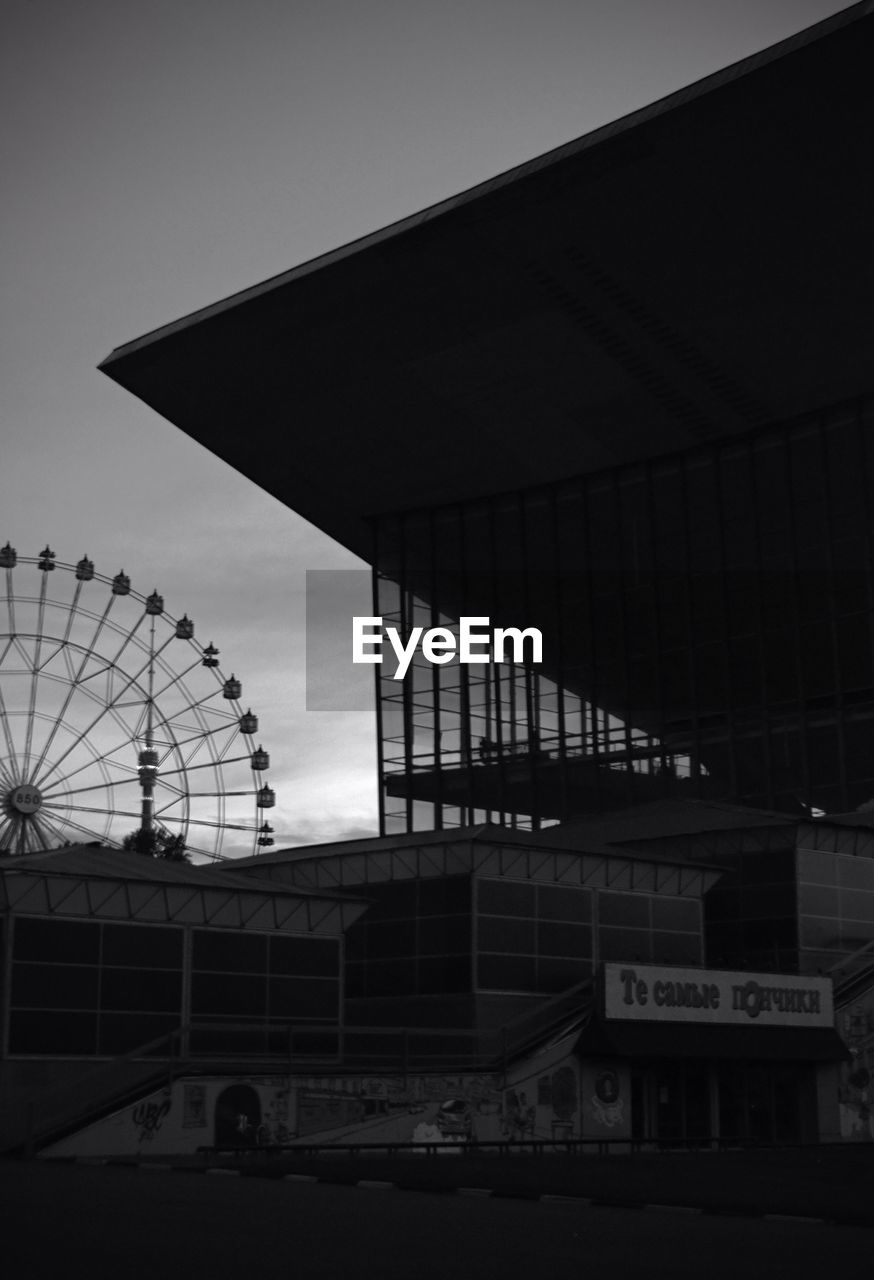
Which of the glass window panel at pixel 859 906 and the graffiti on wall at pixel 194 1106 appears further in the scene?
the glass window panel at pixel 859 906

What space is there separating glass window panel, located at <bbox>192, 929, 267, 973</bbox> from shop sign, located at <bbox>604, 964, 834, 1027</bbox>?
8.85 meters

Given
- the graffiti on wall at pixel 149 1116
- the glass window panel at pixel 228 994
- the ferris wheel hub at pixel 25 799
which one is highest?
the ferris wheel hub at pixel 25 799

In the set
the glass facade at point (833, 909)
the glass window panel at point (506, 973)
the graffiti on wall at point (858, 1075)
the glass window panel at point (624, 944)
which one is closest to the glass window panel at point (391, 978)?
the glass window panel at point (506, 973)

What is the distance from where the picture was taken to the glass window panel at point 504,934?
151 feet

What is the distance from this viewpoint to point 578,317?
6700 cm

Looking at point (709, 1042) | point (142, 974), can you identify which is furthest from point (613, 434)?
point (142, 974)

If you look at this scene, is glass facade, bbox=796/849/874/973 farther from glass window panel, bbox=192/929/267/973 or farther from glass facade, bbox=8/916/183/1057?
glass facade, bbox=8/916/183/1057

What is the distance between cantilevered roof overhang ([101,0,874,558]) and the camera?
189 feet

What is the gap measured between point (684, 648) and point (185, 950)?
134 feet

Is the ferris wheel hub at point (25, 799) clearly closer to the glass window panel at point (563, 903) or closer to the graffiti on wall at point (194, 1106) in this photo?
the glass window panel at point (563, 903)

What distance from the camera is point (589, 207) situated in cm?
6212

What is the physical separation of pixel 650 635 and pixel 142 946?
139 ft

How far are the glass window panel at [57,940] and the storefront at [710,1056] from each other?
12.8 m

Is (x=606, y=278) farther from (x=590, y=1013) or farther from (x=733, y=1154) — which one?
(x=733, y=1154)
